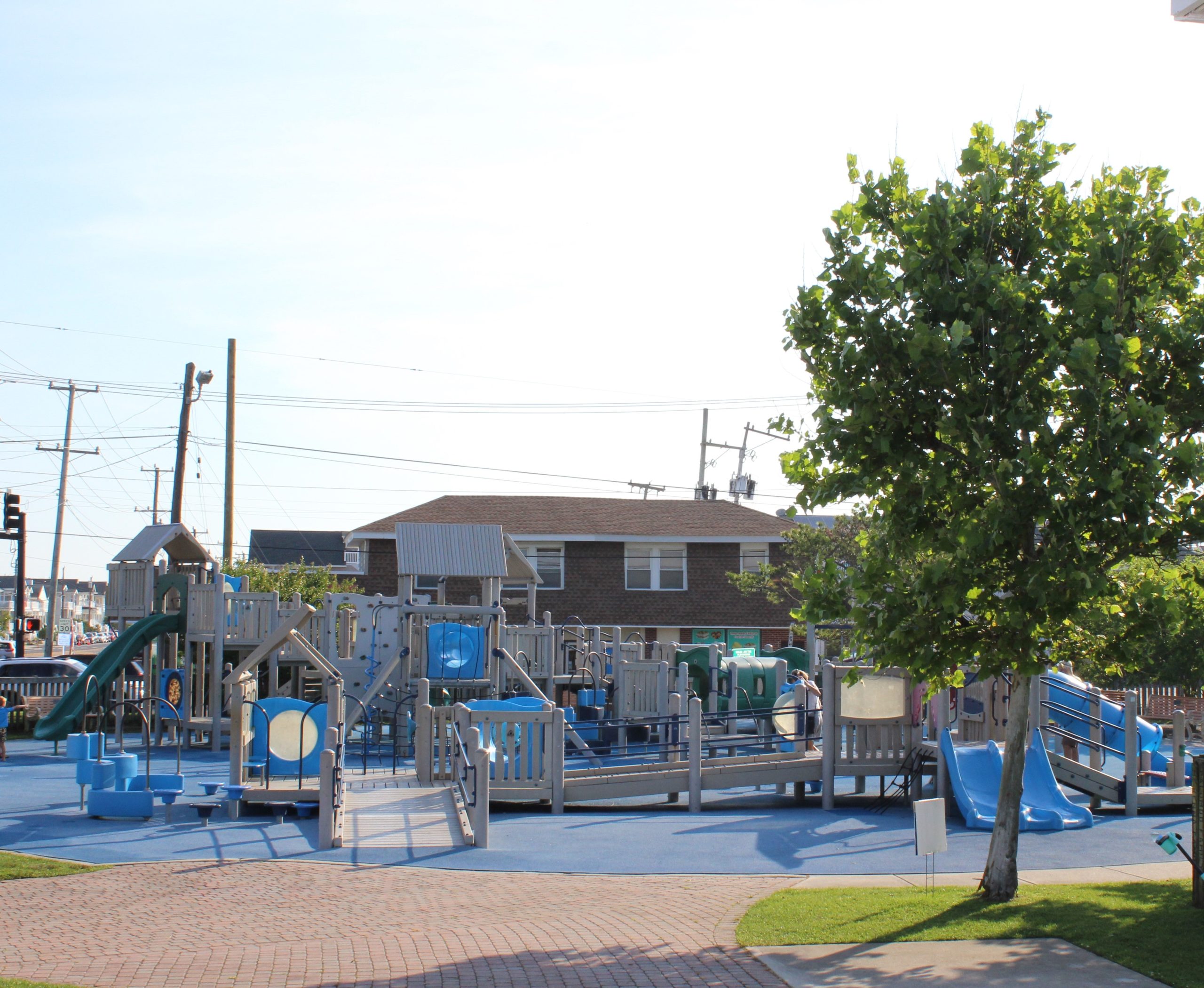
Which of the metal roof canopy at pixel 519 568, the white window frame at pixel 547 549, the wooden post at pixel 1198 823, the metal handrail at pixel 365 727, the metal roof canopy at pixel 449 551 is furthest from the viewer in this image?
the white window frame at pixel 547 549

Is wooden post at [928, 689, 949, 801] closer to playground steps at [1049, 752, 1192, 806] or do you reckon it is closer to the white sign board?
playground steps at [1049, 752, 1192, 806]

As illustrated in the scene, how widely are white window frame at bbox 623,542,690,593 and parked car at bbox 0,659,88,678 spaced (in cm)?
1989

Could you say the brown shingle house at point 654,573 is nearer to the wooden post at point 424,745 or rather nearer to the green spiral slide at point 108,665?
the green spiral slide at point 108,665

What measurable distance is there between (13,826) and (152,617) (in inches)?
419

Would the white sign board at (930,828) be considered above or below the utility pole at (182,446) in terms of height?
below

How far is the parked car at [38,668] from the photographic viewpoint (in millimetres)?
29625

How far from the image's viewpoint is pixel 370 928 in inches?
344

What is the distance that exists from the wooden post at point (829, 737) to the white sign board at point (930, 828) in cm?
671

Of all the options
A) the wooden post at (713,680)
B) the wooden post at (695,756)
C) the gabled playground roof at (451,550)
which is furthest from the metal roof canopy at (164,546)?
the wooden post at (695,756)

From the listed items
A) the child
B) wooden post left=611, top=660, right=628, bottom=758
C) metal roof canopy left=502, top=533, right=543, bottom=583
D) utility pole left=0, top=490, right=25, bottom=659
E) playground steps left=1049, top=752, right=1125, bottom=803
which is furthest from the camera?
Result: utility pole left=0, top=490, right=25, bottom=659

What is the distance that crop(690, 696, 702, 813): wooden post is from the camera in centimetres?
1569

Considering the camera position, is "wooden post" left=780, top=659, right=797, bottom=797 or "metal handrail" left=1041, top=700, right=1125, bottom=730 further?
"wooden post" left=780, top=659, right=797, bottom=797

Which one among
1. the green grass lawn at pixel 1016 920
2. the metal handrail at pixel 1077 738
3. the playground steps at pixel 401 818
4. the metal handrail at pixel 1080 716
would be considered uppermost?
the metal handrail at pixel 1080 716

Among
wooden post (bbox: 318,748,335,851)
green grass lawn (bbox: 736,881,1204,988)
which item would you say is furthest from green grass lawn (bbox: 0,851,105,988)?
green grass lawn (bbox: 736,881,1204,988)
